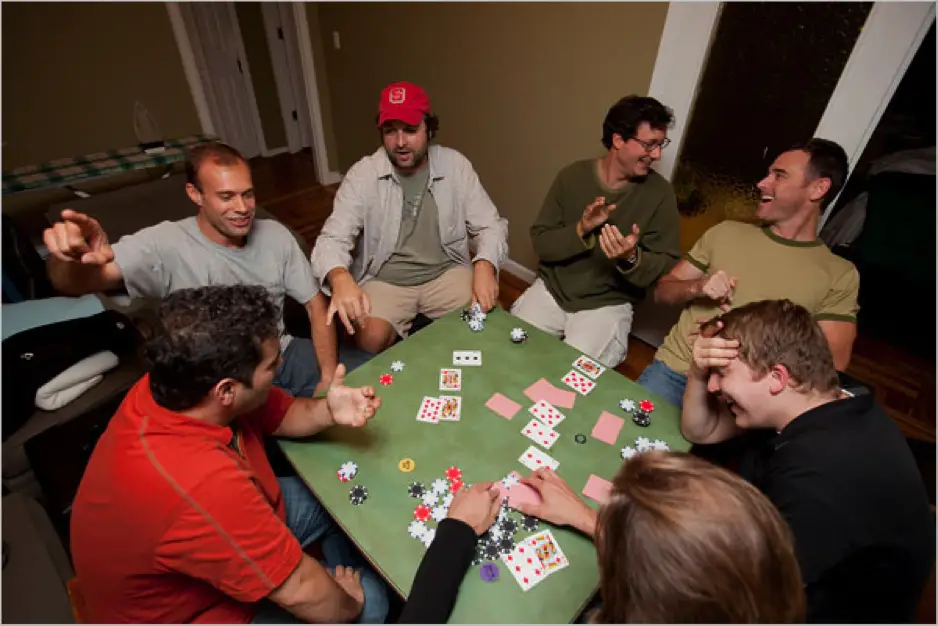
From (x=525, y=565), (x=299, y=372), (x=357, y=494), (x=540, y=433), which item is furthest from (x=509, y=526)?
(x=299, y=372)

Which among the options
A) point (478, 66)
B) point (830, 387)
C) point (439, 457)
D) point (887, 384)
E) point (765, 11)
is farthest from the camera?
point (478, 66)

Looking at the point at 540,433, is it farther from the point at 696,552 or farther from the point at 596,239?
the point at 596,239

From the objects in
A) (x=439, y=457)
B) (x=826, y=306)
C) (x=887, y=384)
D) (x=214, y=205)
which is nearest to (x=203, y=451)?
(x=439, y=457)

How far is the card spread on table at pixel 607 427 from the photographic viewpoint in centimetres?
→ 152

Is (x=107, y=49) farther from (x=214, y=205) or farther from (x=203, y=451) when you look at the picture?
(x=203, y=451)

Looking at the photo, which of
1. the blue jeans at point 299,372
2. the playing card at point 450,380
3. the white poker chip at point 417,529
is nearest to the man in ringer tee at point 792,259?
the playing card at point 450,380

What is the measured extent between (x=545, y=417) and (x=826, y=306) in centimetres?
130

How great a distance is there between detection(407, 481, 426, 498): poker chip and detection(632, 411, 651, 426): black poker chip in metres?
0.74

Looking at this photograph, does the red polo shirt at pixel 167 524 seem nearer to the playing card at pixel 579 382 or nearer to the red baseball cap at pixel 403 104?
the playing card at pixel 579 382

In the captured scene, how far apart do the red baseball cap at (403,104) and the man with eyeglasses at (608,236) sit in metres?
0.80

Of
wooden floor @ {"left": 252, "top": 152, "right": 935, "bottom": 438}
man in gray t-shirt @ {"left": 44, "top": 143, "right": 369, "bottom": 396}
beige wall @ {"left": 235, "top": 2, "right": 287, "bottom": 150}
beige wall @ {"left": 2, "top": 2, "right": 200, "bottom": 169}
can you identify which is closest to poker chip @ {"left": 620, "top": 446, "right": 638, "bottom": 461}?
man in gray t-shirt @ {"left": 44, "top": 143, "right": 369, "bottom": 396}

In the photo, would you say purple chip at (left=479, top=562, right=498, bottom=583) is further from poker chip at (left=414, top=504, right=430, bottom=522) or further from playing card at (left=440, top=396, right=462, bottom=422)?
playing card at (left=440, top=396, right=462, bottom=422)

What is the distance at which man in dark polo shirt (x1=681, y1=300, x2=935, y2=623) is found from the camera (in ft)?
3.42

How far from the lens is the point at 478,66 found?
3.25 meters
